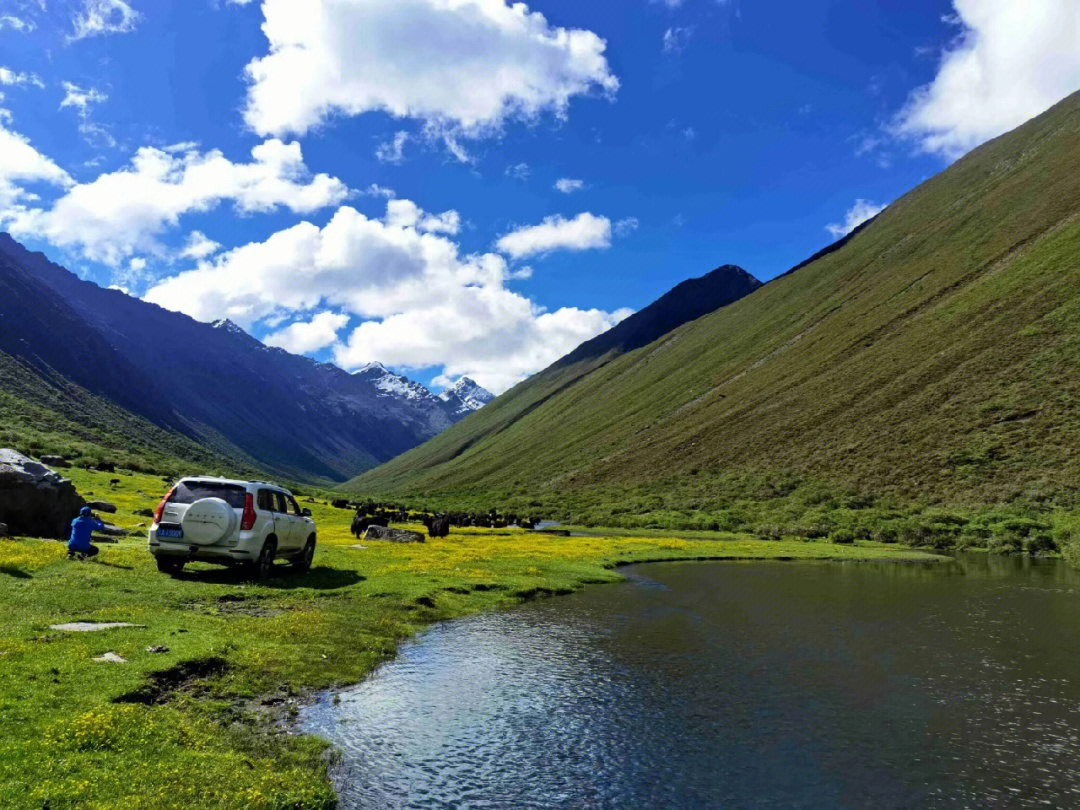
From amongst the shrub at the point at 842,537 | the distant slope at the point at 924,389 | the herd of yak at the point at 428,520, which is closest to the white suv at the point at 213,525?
the herd of yak at the point at 428,520

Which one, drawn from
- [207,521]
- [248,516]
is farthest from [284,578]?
[207,521]

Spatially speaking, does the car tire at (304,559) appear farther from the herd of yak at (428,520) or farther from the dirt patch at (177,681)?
the herd of yak at (428,520)

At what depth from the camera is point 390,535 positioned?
182 feet

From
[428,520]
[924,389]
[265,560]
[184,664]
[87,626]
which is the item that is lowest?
[184,664]

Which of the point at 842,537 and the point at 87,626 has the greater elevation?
the point at 842,537

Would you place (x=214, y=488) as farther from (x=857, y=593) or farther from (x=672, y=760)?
(x=857, y=593)

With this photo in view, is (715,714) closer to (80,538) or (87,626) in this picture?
(87,626)

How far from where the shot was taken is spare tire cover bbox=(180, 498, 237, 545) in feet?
82.9

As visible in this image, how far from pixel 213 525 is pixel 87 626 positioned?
810cm

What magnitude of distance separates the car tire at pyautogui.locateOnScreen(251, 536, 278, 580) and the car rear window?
253cm

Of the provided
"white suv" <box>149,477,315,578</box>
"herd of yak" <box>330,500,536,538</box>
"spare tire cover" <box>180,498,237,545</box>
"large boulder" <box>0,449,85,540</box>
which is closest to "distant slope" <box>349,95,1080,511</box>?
"herd of yak" <box>330,500,536,538</box>

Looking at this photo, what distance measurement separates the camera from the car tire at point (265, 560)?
2725 cm

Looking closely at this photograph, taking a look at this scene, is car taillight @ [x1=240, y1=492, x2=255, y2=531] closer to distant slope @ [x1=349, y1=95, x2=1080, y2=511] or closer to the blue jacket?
the blue jacket

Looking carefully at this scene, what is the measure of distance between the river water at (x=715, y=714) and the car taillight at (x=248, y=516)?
8689 millimetres
